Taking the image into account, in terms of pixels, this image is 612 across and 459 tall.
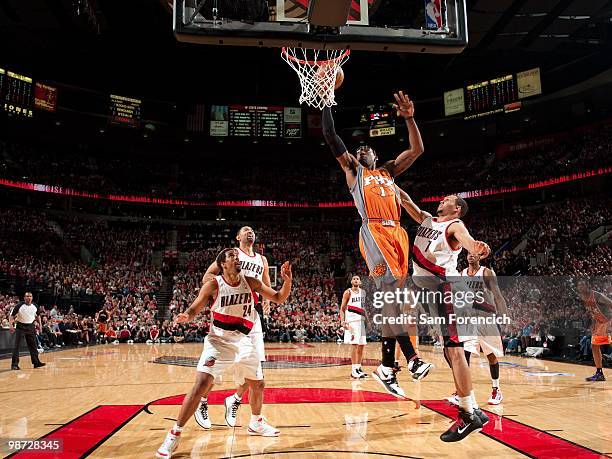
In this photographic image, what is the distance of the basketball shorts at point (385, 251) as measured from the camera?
4.87m

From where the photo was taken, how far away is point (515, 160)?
98.8 feet

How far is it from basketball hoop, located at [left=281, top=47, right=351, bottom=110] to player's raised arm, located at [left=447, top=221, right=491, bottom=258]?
1.97m

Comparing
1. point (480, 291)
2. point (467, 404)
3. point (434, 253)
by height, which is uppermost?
point (434, 253)

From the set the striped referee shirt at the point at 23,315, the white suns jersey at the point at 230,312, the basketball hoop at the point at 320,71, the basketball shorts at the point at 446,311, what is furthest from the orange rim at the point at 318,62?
the striped referee shirt at the point at 23,315

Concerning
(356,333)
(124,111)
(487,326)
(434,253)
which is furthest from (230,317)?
(124,111)

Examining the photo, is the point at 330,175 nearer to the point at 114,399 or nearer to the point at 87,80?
the point at 87,80

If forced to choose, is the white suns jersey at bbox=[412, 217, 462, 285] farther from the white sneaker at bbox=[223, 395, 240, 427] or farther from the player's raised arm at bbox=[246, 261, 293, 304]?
the white sneaker at bbox=[223, 395, 240, 427]

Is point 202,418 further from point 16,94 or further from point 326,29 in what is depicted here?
point 16,94

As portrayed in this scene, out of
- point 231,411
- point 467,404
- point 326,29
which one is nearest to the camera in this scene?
point 467,404

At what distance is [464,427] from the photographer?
183 inches

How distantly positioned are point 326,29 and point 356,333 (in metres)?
6.86

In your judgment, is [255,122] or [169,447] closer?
[169,447]

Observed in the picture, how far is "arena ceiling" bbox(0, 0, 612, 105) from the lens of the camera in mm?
21328

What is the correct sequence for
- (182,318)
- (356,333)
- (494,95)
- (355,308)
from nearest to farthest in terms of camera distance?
(182,318)
(356,333)
(355,308)
(494,95)
